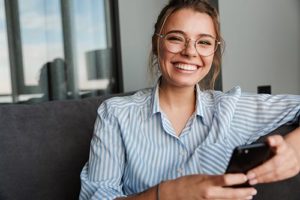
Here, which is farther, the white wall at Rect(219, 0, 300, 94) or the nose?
the white wall at Rect(219, 0, 300, 94)

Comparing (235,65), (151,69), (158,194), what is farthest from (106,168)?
(235,65)

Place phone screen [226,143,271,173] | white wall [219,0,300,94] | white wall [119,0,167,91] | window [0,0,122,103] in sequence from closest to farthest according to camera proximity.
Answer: phone screen [226,143,271,173] → window [0,0,122,103] → white wall [119,0,167,91] → white wall [219,0,300,94]

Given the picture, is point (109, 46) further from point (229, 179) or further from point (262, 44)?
point (229, 179)

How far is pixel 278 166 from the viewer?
0.75m

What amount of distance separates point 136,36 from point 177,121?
1.28 meters

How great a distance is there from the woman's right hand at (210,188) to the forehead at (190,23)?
43cm

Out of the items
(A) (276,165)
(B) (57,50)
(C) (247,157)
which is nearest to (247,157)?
(C) (247,157)

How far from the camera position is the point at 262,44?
232 cm

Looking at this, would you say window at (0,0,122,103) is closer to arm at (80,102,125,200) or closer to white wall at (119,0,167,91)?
white wall at (119,0,167,91)

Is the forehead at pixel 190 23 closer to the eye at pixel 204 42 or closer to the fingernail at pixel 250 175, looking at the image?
the eye at pixel 204 42

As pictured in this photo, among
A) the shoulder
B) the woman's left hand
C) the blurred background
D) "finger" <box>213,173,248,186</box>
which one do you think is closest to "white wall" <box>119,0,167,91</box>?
the blurred background

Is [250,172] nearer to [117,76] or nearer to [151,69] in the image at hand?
[151,69]

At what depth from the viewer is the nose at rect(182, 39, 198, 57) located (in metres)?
0.92

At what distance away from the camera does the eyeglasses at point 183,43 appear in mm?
933
